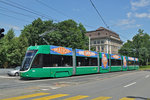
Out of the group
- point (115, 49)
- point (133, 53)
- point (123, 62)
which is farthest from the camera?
point (115, 49)

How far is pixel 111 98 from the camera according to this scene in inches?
299

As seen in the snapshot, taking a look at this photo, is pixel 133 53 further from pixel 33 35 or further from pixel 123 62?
pixel 33 35

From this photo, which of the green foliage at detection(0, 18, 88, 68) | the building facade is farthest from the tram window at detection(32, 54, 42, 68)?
the building facade

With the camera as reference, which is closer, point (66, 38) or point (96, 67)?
point (96, 67)

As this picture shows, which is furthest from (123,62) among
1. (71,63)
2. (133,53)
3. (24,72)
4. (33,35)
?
(133,53)

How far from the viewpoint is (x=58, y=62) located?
1845cm

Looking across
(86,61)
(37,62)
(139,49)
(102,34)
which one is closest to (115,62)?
(86,61)

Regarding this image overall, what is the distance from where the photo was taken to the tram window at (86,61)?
71.2 ft

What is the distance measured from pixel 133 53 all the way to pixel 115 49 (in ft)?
92.5

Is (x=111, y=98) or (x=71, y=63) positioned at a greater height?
(x=71, y=63)

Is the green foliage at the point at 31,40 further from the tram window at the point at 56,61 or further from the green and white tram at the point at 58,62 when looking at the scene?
the tram window at the point at 56,61

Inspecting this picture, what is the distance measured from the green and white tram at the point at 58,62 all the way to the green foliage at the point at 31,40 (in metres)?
18.2

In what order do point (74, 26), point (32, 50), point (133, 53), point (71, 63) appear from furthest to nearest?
point (133, 53), point (74, 26), point (71, 63), point (32, 50)

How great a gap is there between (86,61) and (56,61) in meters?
6.00
